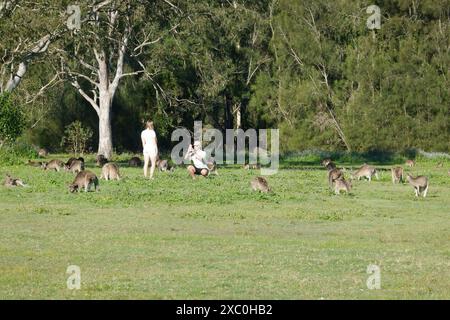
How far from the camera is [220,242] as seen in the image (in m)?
16.5

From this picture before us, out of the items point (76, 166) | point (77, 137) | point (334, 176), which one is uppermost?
point (77, 137)

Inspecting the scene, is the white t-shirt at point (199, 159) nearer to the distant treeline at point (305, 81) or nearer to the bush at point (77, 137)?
the distant treeline at point (305, 81)

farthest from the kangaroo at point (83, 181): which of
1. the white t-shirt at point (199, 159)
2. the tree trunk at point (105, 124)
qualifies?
the tree trunk at point (105, 124)

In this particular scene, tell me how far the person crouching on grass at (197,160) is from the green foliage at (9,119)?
10650 mm

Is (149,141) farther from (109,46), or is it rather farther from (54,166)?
(109,46)

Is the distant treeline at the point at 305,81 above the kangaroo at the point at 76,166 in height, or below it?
above

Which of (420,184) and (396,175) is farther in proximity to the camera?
(396,175)

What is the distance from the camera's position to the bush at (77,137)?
179 feet

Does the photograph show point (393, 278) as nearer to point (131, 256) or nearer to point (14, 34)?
point (131, 256)

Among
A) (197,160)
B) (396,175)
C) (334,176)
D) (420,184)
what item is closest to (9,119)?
(197,160)

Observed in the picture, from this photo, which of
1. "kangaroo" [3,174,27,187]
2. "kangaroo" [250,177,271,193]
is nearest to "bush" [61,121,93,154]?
"kangaroo" [3,174,27,187]

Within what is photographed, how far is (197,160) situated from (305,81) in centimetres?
2454

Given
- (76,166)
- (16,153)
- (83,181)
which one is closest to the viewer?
(83,181)

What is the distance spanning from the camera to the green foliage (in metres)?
38.6
